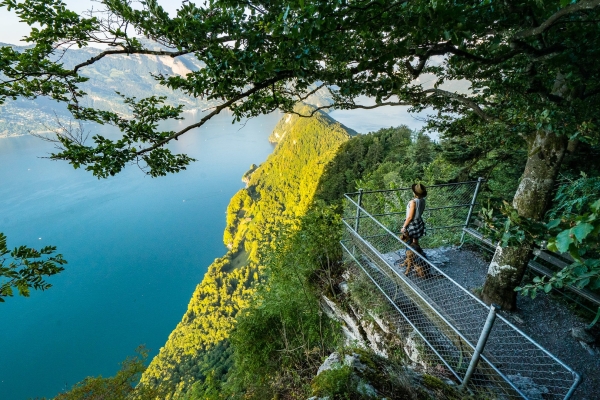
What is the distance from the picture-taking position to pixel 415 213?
15.1ft

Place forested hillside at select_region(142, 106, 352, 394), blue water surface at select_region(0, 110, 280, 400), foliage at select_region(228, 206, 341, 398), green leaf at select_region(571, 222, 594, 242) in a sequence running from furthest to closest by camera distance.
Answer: blue water surface at select_region(0, 110, 280, 400) → forested hillside at select_region(142, 106, 352, 394) → foliage at select_region(228, 206, 341, 398) → green leaf at select_region(571, 222, 594, 242)

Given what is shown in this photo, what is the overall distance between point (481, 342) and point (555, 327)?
2.30m

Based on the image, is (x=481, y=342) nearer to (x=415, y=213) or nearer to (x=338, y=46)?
(x=415, y=213)

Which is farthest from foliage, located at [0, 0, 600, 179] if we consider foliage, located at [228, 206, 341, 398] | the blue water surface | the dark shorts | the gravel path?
the blue water surface

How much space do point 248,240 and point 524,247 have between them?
67203mm

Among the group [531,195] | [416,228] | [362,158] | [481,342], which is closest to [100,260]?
[362,158]

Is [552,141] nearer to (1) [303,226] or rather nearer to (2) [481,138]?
(2) [481,138]

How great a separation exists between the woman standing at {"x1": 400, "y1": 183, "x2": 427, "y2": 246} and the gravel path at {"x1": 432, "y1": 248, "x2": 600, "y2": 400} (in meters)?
1.40

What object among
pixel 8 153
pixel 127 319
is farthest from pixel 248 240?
pixel 8 153

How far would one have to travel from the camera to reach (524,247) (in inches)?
141

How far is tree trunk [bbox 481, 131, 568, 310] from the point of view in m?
3.30

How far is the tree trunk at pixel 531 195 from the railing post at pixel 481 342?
36.6 inches

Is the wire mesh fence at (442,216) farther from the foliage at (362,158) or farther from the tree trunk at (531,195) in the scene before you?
the foliage at (362,158)

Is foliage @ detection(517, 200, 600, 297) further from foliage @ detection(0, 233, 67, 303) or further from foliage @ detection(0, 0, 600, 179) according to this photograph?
foliage @ detection(0, 233, 67, 303)
